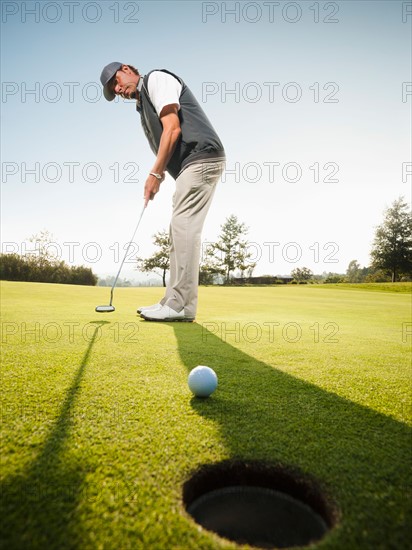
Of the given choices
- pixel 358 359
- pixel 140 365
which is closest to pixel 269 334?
pixel 358 359

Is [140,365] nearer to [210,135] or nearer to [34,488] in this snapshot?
[34,488]

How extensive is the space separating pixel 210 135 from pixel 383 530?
3.85m

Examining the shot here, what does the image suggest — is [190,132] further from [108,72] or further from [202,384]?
[202,384]

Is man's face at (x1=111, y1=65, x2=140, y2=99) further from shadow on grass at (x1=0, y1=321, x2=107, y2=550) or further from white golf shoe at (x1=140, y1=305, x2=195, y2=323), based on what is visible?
shadow on grass at (x1=0, y1=321, x2=107, y2=550)

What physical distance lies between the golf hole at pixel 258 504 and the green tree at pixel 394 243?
60.7 m

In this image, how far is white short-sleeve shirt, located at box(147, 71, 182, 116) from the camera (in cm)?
367

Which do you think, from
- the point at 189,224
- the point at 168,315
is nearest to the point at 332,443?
the point at 168,315

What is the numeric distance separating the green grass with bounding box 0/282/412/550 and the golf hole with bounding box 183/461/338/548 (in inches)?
1.8

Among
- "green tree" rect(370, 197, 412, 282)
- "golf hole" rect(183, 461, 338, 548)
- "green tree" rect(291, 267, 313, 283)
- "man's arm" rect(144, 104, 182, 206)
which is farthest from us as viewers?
"green tree" rect(291, 267, 313, 283)

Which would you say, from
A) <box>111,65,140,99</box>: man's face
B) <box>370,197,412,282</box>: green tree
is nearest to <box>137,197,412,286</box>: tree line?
<box>370,197,412,282</box>: green tree

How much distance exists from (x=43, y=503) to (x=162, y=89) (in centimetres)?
398

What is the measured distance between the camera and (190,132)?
386 centimetres

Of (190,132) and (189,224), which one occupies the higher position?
(190,132)

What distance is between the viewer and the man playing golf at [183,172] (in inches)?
145
